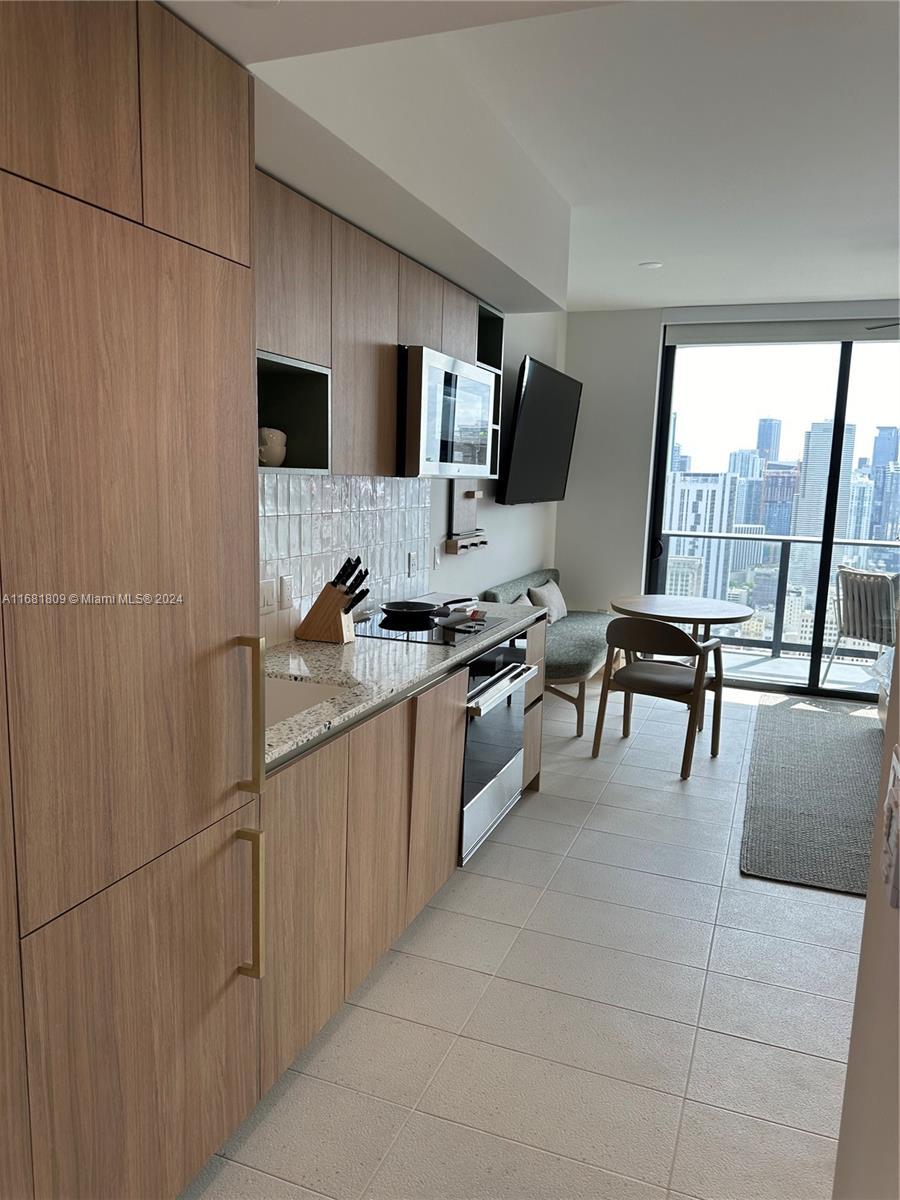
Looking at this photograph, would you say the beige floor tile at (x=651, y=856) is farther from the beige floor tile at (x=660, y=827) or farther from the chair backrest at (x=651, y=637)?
the chair backrest at (x=651, y=637)

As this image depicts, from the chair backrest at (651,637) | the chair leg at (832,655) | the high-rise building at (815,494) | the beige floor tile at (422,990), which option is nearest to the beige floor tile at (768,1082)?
the beige floor tile at (422,990)

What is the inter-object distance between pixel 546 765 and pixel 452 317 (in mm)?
2254

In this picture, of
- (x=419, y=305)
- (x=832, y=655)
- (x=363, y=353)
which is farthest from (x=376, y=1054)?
(x=832, y=655)

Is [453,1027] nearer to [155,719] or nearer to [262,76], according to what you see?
[155,719]

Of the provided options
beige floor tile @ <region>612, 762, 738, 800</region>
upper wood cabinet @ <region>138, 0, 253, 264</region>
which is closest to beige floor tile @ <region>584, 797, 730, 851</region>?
beige floor tile @ <region>612, 762, 738, 800</region>

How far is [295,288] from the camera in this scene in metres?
2.20

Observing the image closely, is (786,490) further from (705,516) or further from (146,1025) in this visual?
(146,1025)

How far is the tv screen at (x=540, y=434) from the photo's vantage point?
15.4ft

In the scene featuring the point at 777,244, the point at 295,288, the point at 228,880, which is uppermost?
the point at 777,244

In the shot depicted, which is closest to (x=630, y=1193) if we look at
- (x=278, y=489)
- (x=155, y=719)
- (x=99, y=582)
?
(x=155, y=719)

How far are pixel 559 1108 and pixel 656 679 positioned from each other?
8.71 ft

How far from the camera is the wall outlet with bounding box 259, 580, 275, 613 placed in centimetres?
263

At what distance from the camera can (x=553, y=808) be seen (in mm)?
3736

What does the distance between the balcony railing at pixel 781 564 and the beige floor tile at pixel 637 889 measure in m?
3.17
